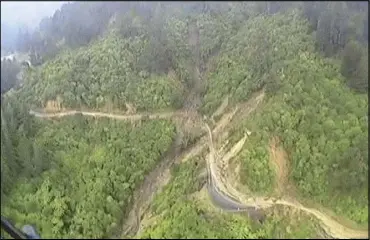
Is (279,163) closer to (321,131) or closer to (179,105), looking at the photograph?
(321,131)

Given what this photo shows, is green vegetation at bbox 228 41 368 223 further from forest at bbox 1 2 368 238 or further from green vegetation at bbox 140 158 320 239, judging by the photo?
green vegetation at bbox 140 158 320 239

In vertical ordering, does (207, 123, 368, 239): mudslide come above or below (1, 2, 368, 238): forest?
below

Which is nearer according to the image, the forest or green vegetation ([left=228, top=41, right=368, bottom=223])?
green vegetation ([left=228, top=41, right=368, bottom=223])

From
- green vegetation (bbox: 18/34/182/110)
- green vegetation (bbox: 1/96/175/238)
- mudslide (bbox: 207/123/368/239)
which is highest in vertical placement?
green vegetation (bbox: 18/34/182/110)

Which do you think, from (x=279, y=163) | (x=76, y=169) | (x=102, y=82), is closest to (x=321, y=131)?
(x=279, y=163)

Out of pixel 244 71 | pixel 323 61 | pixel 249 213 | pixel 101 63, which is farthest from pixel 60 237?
pixel 323 61

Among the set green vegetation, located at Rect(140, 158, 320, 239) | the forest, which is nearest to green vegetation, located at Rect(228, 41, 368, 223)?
the forest

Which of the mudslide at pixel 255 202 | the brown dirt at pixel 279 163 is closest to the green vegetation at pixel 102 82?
the mudslide at pixel 255 202

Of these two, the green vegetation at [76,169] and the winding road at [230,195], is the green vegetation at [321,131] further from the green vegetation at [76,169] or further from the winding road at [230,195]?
the green vegetation at [76,169]
